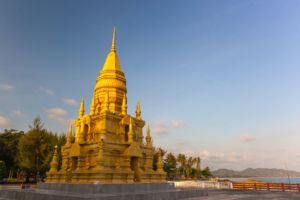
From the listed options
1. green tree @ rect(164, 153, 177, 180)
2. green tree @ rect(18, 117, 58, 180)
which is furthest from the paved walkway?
green tree @ rect(164, 153, 177, 180)

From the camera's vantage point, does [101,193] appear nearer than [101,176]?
Yes

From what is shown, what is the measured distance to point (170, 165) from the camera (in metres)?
69.6

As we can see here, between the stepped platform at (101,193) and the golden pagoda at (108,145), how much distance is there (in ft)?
5.77

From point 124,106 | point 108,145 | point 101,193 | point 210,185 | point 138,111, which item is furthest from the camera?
point 210,185

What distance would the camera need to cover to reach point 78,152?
68.8 feet

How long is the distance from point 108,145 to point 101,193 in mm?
A: 5360

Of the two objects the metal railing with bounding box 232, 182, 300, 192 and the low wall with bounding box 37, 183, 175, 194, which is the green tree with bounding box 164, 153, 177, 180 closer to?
the metal railing with bounding box 232, 182, 300, 192

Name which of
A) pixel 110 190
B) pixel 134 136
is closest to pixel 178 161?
pixel 134 136

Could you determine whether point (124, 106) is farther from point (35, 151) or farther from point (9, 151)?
point (9, 151)

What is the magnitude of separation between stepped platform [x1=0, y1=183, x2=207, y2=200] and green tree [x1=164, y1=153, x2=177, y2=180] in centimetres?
5037

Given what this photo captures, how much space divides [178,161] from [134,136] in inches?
2120

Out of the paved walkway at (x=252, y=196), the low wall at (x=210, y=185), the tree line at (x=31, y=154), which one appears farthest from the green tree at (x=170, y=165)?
the paved walkway at (x=252, y=196)

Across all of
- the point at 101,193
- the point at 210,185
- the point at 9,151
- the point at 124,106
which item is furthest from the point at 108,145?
the point at 9,151

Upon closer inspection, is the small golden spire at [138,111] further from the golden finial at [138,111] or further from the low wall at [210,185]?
the low wall at [210,185]
